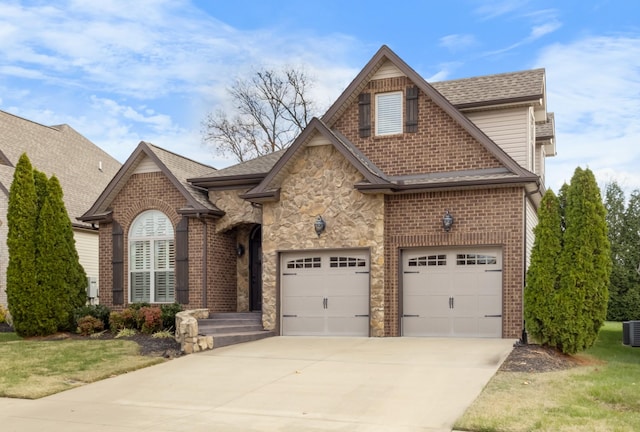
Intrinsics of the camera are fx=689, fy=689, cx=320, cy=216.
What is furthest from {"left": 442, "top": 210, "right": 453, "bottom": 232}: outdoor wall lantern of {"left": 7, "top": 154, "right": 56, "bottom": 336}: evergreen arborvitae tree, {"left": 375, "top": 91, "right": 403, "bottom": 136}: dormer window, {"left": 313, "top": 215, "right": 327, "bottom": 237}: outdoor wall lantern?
{"left": 7, "top": 154, "right": 56, "bottom": 336}: evergreen arborvitae tree

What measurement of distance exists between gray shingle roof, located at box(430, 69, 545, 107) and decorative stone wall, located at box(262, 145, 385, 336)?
3537mm

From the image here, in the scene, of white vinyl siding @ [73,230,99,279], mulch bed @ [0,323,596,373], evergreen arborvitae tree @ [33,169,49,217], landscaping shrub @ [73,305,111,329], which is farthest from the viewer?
white vinyl siding @ [73,230,99,279]

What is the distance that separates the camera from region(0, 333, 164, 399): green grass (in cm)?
1133

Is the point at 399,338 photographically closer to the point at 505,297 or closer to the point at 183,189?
the point at 505,297

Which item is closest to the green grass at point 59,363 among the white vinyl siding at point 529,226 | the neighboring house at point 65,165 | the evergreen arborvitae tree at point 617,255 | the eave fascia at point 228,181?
the eave fascia at point 228,181

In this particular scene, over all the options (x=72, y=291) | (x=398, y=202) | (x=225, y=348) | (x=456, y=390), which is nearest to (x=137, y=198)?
(x=72, y=291)

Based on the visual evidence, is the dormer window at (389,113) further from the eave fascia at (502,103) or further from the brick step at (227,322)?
the brick step at (227,322)

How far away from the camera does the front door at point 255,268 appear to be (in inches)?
766

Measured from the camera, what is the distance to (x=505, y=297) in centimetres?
1515

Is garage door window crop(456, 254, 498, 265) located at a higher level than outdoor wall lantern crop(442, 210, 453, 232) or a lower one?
lower

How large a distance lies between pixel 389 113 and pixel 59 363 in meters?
9.44

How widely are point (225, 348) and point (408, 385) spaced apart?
5.59m

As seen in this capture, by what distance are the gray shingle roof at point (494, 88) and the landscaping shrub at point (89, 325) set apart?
10556 millimetres

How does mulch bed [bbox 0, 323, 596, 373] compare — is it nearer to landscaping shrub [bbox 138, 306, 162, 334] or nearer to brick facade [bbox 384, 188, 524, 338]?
landscaping shrub [bbox 138, 306, 162, 334]
